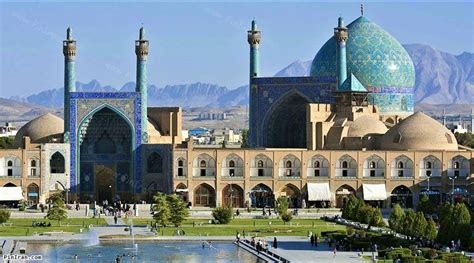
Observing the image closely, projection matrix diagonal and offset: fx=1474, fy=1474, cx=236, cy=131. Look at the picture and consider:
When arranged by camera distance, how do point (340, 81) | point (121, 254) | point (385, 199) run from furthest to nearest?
point (340, 81) < point (385, 199) < point (121, 254)

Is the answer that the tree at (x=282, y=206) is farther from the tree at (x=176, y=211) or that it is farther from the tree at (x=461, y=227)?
the tree at (x=461, y=227)

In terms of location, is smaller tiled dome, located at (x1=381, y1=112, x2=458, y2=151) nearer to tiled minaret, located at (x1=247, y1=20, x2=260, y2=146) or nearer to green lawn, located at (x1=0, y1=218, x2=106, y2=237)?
tiled minaret, located at (x1=247, y1=20, x2=260, y2=146)

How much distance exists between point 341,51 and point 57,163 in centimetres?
1786

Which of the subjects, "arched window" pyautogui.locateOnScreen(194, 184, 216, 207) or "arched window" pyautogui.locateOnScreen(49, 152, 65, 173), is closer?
"arched window" pyautogui.locateOnScreen(194, 184, 216, 207)

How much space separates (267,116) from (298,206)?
397 inches

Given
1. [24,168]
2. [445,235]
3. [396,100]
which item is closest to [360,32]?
[396,100]

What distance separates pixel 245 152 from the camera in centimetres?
7894

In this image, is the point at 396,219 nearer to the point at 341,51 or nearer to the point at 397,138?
the point at 397,138

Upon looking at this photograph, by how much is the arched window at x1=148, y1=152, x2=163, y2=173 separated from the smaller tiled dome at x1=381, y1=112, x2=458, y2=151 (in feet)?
40.0

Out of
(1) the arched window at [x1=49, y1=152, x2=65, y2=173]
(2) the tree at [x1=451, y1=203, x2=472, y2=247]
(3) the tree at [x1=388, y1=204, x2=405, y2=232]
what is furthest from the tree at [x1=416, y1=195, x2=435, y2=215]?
(1) the arched window at [x1=49, y1=152, x2=65, y2=173]

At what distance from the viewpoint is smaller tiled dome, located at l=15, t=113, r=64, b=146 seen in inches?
3356

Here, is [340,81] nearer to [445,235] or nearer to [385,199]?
[385,199]

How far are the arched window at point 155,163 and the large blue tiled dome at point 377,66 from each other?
13.0 m

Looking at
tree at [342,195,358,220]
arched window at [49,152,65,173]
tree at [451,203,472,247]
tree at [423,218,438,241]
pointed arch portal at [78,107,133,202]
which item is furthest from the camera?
pointed arch portal at [78,107,133,202]
